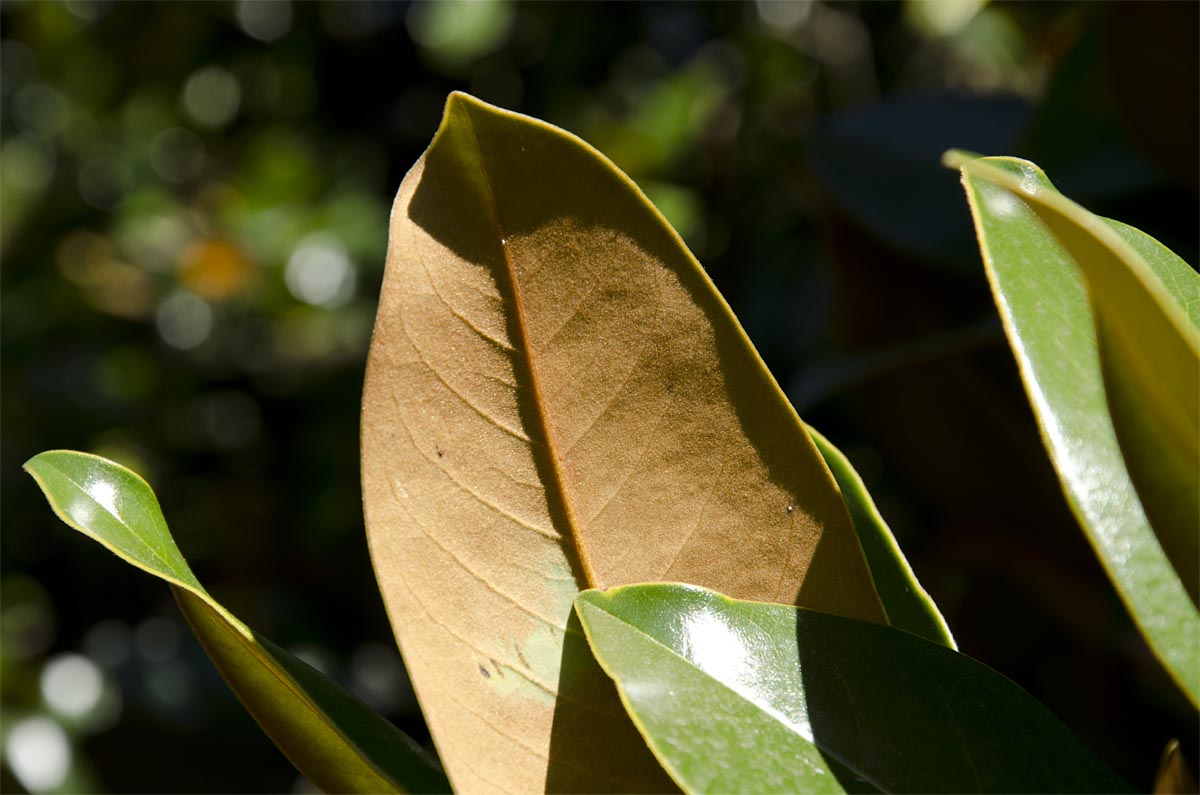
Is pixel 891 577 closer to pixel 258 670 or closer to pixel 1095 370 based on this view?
pixel 1095 370

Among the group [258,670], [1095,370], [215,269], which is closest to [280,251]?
[215,269]

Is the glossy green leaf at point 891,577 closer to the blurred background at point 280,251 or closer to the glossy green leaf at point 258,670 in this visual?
the glossy green leaf at point 258,670

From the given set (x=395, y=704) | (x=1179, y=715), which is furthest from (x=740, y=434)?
(x=395, y=704)

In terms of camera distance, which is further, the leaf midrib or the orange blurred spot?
the orange blurred spot

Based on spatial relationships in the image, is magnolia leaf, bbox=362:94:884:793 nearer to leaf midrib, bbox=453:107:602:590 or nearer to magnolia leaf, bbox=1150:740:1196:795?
leaf midrib, bbox=453:107:602:590

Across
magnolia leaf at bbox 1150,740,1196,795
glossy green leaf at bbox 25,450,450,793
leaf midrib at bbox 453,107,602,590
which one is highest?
leaf midrib at bbox 453,107,602,590

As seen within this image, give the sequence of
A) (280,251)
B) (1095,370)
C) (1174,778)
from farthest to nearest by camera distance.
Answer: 1. (280,251)
2. (1174,778)
3. (1095,370)

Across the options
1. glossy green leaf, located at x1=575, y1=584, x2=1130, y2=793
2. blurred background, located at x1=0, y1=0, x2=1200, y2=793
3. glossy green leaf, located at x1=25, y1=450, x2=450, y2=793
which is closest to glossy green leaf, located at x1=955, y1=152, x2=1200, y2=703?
glossy green leaf, located at x1=575, y1=584, x2=1130, y2=793
